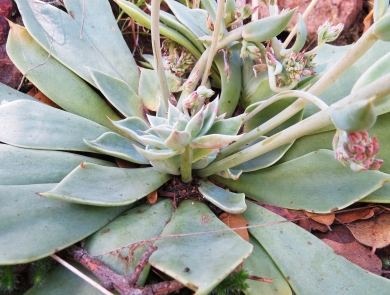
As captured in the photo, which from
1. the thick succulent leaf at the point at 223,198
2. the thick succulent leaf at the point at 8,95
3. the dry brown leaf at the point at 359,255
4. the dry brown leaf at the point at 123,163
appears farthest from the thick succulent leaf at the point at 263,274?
the thick succulent leaf at the point at 8,95

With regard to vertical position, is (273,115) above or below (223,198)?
above

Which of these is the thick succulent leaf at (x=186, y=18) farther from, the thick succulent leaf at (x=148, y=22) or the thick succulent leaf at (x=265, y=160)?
the thick succulent leaf at (x=265, y=160)

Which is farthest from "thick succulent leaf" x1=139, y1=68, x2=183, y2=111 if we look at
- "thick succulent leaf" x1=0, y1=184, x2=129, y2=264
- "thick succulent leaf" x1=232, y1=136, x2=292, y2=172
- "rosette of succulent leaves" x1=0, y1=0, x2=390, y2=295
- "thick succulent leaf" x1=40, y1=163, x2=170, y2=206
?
"thick succulent leaf" x1=0, y1=184, x2=129, y2=264

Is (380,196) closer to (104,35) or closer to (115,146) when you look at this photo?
(115,146)

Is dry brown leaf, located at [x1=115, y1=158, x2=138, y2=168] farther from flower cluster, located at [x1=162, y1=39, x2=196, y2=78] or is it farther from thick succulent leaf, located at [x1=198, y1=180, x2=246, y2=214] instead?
flower cluster, located at [x1=162, y1=39, x2=196, y2=78]

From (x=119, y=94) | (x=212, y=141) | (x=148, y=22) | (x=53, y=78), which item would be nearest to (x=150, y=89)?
(x=119, y=94)

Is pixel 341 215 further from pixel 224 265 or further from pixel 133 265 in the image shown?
pixel 133 265
